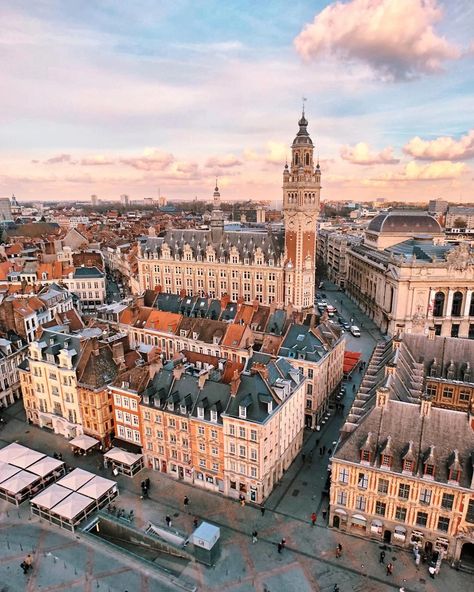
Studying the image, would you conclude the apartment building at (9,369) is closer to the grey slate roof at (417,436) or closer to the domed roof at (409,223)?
the grey slate roof at (417,436)

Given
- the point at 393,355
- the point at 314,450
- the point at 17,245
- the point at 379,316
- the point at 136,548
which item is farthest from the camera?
the point at 17,245

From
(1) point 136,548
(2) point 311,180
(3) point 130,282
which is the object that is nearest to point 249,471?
(1) point 136,548

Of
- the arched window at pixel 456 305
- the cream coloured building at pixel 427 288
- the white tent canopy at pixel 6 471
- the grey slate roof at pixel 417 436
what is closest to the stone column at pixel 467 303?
the cream coloured building at pixel 427 288

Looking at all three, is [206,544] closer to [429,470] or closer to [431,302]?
[429,470]

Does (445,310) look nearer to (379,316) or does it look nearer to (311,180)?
(379,316)

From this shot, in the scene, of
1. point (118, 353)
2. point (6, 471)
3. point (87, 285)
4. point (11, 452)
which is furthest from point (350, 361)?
point (87, 285)

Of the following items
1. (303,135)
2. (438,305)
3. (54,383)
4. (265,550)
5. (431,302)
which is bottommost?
(265,550)
